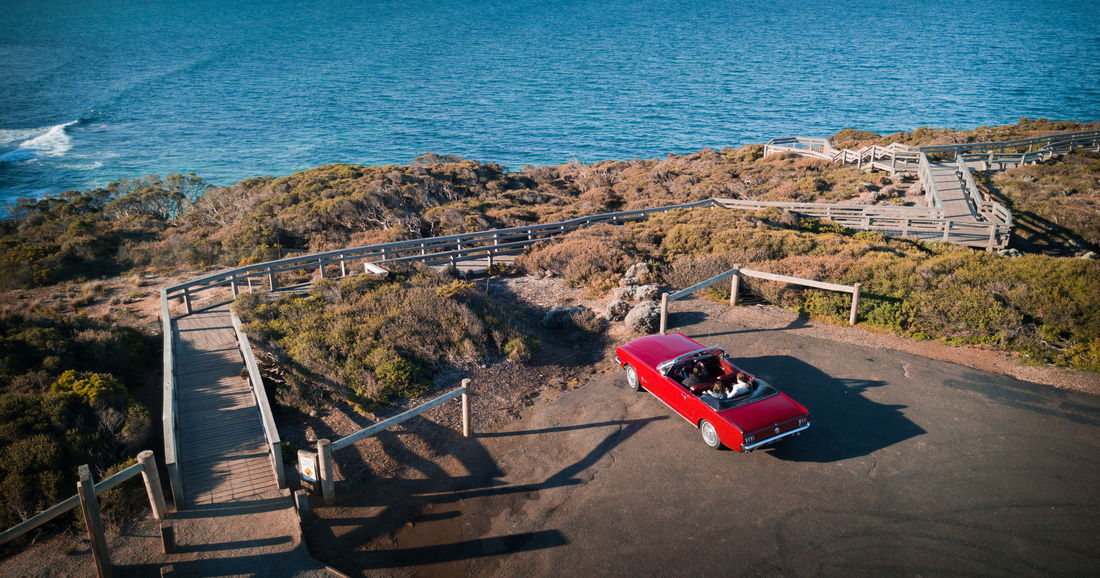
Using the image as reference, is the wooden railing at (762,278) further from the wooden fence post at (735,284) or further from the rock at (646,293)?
the rock at (646,293)

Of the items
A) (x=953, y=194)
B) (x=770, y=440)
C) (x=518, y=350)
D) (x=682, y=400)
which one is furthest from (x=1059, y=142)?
(x=518, y=350)

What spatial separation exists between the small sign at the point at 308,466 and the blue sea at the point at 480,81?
4652cm

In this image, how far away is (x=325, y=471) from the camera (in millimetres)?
8055

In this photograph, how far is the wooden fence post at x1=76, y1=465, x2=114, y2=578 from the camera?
6.49 meters

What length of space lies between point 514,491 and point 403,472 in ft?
6.45

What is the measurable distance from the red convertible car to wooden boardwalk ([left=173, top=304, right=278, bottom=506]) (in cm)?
665

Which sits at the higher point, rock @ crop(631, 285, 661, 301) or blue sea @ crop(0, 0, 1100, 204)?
blue sea @ crop(0, 0, 1100, 204)

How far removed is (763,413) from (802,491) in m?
1.25

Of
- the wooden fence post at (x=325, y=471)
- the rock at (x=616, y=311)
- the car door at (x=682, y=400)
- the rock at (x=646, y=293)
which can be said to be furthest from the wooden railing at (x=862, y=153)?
the wooden fence post at (x=325, y=471)

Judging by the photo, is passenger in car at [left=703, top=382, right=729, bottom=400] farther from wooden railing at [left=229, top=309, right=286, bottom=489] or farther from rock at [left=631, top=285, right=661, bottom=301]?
wooden railing at [left=229, top=309, right=286, bottom=489]

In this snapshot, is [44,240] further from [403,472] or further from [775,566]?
[775,566]

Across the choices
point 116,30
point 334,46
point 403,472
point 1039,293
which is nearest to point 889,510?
point 403,472

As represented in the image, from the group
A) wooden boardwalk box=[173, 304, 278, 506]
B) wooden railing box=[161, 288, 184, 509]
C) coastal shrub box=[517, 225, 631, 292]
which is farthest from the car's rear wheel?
wooden railing box=[161, 288, 184, 509]

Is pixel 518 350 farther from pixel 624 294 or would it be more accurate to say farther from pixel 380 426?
pixel 624 294
